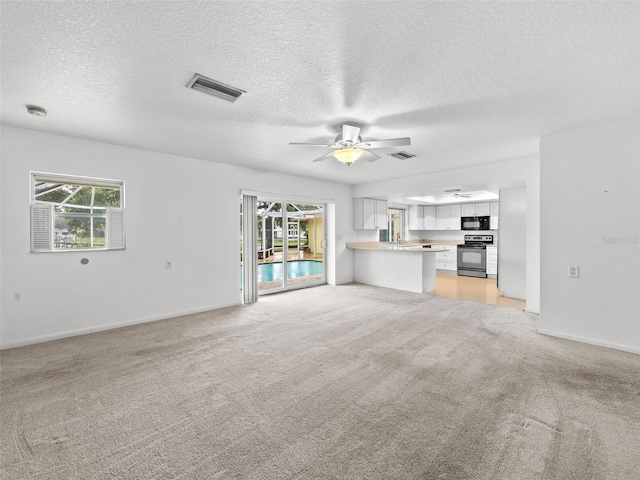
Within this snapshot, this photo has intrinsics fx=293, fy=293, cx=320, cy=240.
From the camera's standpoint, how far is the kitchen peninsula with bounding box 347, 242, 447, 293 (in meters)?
6.32

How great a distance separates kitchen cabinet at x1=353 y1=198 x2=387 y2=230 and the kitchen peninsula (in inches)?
20.1

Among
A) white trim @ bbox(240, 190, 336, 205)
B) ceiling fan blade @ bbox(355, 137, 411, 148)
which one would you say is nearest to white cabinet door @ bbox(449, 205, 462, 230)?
white trim @ bbox(240, 190, 336, 205)

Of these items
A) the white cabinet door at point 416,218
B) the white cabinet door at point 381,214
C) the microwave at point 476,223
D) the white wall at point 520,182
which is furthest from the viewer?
the white cabinet door at point 416,218

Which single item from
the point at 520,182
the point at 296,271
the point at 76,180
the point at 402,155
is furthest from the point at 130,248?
the point at 520,182

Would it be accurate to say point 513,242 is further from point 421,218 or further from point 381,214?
point 421,218

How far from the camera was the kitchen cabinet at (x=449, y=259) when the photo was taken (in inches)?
350

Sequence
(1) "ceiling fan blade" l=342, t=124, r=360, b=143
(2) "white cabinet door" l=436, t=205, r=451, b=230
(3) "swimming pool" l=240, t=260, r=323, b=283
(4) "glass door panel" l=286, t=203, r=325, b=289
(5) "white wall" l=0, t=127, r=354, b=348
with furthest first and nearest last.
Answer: (2) "white cabinet door" l=436, t=205, r=451, b=230 → (3) "swimming pool" l=240, t=260, r=323, b=283 → (4) "glass door panel" l=286, t=203, r=325, b=289 → (5) "white wall" l=0, t=127, r=354, b=348 → (1) "ceiling fan blade" l=342, t=124, r=360, b=143

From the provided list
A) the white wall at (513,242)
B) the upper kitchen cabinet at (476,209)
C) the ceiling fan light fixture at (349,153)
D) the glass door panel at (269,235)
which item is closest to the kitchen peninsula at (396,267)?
the white wall at (513,242)

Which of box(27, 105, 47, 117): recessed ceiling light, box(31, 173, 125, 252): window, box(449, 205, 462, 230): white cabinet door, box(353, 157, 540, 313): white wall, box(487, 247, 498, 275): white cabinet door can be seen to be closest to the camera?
box(27, 105, 47, 117): recessed ceiling light

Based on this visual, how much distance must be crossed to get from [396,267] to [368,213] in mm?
1622

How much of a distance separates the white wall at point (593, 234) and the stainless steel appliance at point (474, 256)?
4769 millimetres

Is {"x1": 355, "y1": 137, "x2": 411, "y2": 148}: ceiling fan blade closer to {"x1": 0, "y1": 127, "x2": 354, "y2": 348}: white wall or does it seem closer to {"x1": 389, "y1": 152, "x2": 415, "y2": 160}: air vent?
{"x1": 389, "y1": 152, "x2": 415, "y2": 160}: air vent

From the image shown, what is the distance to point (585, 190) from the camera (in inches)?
133

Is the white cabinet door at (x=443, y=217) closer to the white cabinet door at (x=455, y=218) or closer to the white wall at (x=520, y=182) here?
the white cabinet door at (x=455, y=218)
